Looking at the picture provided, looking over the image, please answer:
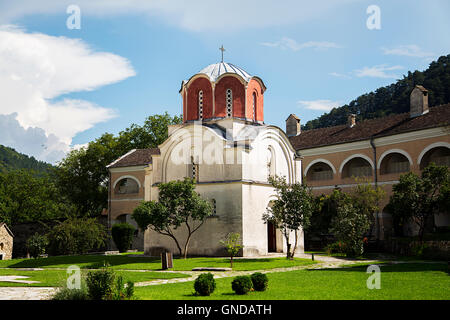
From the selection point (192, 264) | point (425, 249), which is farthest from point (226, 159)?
point (425, 249)

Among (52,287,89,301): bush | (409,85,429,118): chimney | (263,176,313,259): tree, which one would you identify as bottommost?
(52,287,89,301): bush

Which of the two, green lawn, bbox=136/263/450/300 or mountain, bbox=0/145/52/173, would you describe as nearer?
green lawn, bbox=136/263/450/300

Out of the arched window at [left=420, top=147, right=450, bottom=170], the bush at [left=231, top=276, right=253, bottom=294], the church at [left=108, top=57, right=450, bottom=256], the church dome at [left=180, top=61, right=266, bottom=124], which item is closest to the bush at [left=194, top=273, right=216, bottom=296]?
the bush at [left=231, top=276, right=253, bottom=294]

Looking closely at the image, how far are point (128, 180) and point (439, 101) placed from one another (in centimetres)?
3239

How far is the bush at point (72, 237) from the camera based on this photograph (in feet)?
95.1

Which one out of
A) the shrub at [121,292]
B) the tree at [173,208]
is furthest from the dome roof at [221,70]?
the shrub at [121,292]

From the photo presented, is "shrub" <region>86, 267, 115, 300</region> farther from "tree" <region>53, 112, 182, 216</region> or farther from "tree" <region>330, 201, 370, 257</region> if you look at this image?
"tree" <region>53, 112, 182, 216</region>

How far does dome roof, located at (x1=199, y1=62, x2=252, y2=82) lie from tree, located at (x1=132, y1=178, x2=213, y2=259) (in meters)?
6.84

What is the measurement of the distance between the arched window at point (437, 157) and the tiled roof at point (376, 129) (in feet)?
6.82

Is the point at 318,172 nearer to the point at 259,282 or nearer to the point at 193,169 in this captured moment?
the point at 193,169

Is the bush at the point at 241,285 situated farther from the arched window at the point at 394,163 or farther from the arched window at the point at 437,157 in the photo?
the arched window at the point at 394,163

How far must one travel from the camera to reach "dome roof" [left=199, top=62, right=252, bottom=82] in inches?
1036
